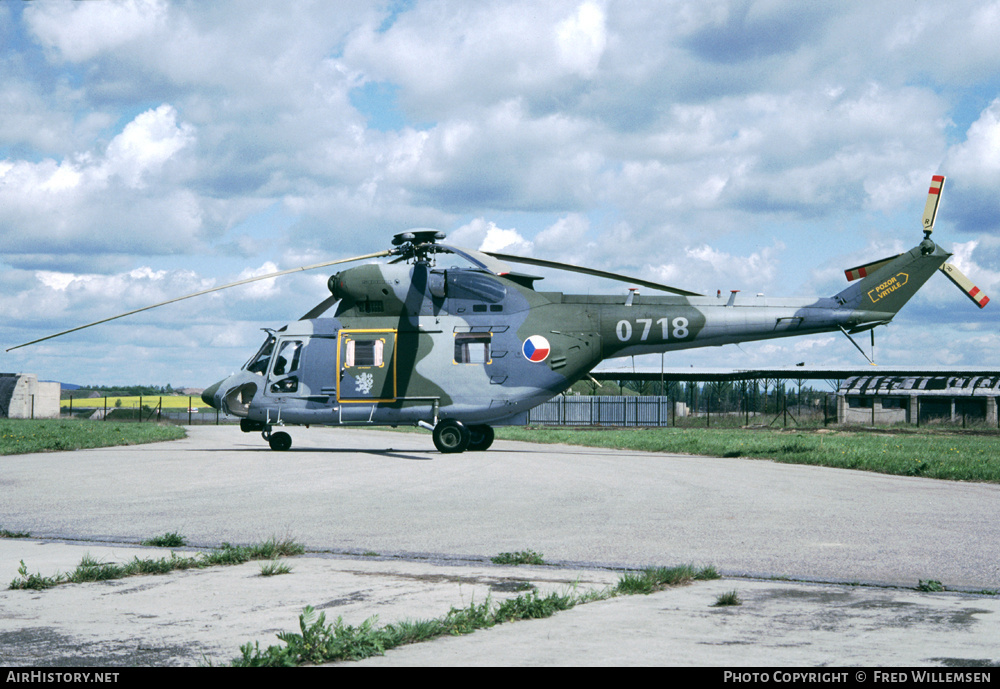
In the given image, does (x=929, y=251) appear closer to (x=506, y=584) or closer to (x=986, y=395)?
(x=506, y=584)

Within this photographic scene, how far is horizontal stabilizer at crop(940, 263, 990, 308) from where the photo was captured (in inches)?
803

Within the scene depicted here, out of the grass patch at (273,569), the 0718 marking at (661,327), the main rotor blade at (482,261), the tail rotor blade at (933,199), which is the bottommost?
the grass patch at (273,569)

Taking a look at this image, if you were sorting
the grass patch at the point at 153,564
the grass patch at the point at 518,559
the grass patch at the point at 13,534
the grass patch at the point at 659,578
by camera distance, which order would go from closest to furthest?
the grass patch at the point at 659,578 → the grass patch at the point at 153,564 → the grass patch at the point at 518,559 → the grass patch at the point at 13,534

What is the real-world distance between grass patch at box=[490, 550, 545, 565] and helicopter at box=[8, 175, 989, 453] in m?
14.1

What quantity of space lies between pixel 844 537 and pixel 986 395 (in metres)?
49.7

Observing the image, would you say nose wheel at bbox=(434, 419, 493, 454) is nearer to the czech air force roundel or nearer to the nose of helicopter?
the czech air force roundel

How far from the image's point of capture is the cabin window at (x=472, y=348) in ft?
69.6

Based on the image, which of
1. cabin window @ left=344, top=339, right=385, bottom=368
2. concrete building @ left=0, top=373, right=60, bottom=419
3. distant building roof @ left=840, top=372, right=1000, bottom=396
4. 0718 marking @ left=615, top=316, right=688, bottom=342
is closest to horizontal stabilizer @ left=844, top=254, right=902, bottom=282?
0718 marking @ left=615, top=316, right=688, bottom=342

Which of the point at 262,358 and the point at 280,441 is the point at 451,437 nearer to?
the point at 280,441

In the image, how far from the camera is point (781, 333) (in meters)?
21.0

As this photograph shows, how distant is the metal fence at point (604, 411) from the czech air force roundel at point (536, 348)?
30392 millimetres

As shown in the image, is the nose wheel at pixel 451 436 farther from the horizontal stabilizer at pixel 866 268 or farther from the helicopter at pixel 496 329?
the horizontal stabilizer at pixel 866 268

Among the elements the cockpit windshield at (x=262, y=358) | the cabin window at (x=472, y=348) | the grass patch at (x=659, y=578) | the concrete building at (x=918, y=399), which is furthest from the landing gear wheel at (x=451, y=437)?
the concrete building at (x=918, y=399)
